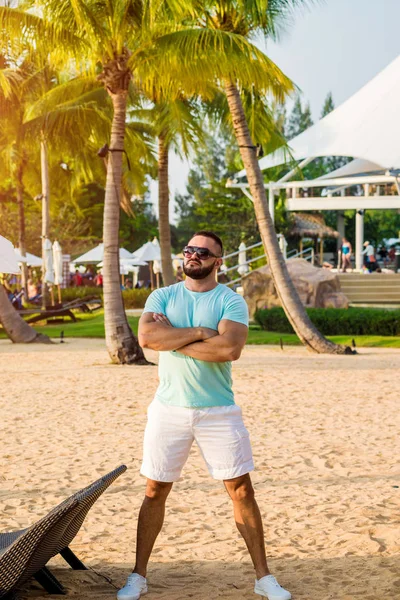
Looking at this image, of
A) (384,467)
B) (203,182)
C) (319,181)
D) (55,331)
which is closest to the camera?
(384,467)

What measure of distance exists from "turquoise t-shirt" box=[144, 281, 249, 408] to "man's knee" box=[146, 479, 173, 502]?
15.6 inches

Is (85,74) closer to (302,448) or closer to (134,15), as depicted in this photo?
(134,15)

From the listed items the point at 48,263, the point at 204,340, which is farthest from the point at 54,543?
the point at 48,263

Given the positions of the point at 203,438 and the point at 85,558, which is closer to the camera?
the point at 203,438

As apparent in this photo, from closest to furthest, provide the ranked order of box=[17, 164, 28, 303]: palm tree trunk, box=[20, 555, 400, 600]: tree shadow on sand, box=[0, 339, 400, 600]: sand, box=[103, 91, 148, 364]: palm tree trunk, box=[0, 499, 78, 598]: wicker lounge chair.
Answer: box=[0, 499, 78, 598]: wicker lounge chair < box=[20, 555, 400, 600]: tree shadow on sand < box=[0, 339, 400, 600]: sand < box=[103, 91, 148, 364]: palm tree trunk < box=[17, 164, 28, 303]: palm tree trunk

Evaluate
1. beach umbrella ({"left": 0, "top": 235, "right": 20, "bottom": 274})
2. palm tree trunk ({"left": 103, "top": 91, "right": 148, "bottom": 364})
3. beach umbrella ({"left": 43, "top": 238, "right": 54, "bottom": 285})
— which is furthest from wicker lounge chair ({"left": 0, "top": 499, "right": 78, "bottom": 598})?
beach umbrella ({"left": 43, "top": 238, "right": 54, "bottom": 285})

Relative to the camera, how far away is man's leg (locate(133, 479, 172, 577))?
4.40 m

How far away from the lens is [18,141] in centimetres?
2861

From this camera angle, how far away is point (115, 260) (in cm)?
1556

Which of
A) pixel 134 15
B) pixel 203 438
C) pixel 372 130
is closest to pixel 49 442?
pixel 203 438

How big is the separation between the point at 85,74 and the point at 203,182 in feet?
232

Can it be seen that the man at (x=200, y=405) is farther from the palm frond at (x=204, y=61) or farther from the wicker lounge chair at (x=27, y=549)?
the palm frond at (x=204, y=61)

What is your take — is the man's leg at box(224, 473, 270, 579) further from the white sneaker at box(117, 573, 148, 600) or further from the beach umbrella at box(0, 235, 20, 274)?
the beach umbrella at box(0, 235, 20, 274)

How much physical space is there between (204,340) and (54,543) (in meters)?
1.16
